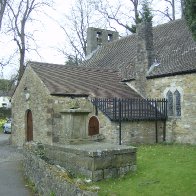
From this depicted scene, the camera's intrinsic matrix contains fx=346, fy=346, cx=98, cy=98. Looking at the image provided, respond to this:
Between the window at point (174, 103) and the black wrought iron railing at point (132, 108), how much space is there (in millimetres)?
227

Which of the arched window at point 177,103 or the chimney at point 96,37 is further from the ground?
the chimney at point 96,37

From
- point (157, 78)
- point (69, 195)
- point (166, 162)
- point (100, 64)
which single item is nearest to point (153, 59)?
point (157, 78)

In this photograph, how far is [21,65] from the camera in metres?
33.5

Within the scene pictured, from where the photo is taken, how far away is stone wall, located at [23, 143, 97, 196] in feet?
24.0

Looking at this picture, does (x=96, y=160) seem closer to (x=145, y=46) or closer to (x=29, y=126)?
(x=29, y=126)

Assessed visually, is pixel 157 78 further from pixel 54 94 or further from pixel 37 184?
pixel 37 184

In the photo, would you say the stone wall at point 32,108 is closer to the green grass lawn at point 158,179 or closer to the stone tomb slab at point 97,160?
the green grass lawn at point 158,179

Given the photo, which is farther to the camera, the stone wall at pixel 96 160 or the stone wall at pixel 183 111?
the stone wall at pixel 183 111

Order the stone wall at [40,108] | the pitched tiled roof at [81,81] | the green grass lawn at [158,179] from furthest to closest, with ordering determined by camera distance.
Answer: the pitched tiled roof at [81,81]
the stone wall at [40,108]
the green grass lawn at [158,179]

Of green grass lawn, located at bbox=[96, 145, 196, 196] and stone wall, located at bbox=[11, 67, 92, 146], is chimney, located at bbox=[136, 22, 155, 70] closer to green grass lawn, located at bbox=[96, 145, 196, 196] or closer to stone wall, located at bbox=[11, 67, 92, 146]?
stone wall, located at bbox=[11, 67, 92, 146]

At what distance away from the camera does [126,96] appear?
67.9ft

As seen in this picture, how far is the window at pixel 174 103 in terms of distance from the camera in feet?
62.3

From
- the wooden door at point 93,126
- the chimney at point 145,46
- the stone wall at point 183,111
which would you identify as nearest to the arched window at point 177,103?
the stone wall at point 183,111

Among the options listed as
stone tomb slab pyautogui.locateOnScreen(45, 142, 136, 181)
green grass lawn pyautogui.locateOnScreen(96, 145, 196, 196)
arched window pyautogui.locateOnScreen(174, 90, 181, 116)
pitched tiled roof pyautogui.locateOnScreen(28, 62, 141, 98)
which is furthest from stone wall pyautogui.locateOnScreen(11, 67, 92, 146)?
green grass lawn pyautogui.locateOnScreen(96, 145, 196, 196)
